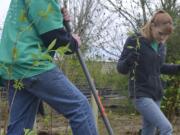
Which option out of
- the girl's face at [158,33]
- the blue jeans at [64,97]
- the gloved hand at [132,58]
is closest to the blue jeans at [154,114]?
the gloved hand at [132,58]

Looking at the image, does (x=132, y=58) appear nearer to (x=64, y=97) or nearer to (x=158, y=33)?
(x=158, y=33)

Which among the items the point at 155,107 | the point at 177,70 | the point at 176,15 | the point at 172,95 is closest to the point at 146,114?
the point at 155,107

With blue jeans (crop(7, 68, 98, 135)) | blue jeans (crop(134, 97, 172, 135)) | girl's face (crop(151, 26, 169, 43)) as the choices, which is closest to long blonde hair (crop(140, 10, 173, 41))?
girl's face (crop(151, 26, 169, 43))

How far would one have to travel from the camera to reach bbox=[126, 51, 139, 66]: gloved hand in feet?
17.3

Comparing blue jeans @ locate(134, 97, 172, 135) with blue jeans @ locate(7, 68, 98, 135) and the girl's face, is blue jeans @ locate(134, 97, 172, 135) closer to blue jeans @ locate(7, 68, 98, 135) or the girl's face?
the girl's face

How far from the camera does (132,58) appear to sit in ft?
17.3

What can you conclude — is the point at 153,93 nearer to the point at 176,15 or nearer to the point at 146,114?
the point at 146,114

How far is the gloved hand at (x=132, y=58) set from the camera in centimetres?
526

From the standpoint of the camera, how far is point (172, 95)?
7.26 metres

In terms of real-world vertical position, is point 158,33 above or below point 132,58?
above

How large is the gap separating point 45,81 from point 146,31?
7.94 ft

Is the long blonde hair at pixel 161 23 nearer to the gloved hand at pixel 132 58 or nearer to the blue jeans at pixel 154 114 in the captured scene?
the gloved hand at pixel 132 58

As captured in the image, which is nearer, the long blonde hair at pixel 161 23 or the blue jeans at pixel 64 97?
the blue jeans at pixel 64 97

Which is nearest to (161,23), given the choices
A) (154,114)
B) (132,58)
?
(132,58)
